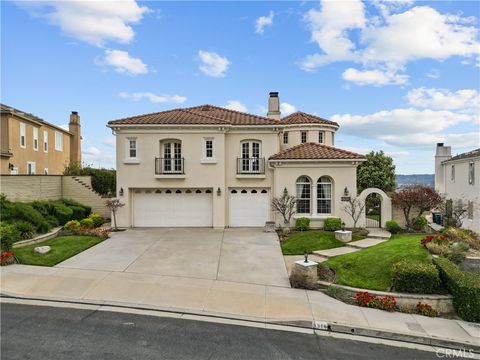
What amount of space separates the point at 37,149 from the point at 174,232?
60.7 feet

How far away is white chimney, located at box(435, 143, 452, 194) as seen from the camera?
27.7 m

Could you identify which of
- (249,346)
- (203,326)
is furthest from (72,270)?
(249,346)

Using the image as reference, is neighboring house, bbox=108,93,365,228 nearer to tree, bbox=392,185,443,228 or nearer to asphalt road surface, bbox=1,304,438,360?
tree, bbox=392,185,443,228

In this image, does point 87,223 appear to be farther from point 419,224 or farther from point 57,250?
point 419,224

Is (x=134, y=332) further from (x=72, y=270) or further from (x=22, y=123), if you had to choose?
(x=22, y=123)

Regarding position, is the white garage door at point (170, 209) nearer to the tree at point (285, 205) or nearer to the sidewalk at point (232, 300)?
the tree at point (285, 205)

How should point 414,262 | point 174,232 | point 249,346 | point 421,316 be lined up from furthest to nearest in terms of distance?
point 174,232, point 414,262, point 421,316, point 249,346

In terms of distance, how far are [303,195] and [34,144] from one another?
931 inches

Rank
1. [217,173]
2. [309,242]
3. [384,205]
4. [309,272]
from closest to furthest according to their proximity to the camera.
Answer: [309,272]
[309,242]
[384,205]
[217,173]

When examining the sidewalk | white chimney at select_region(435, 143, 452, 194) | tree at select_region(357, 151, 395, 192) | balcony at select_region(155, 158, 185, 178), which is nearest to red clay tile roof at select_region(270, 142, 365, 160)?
balcony at select_region(155, 158, 185, 178)

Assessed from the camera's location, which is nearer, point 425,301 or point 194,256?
point 425,301

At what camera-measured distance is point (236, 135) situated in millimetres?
19672

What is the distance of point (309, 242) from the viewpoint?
1507cm

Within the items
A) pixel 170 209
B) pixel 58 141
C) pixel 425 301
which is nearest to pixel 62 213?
pixel 170 209
